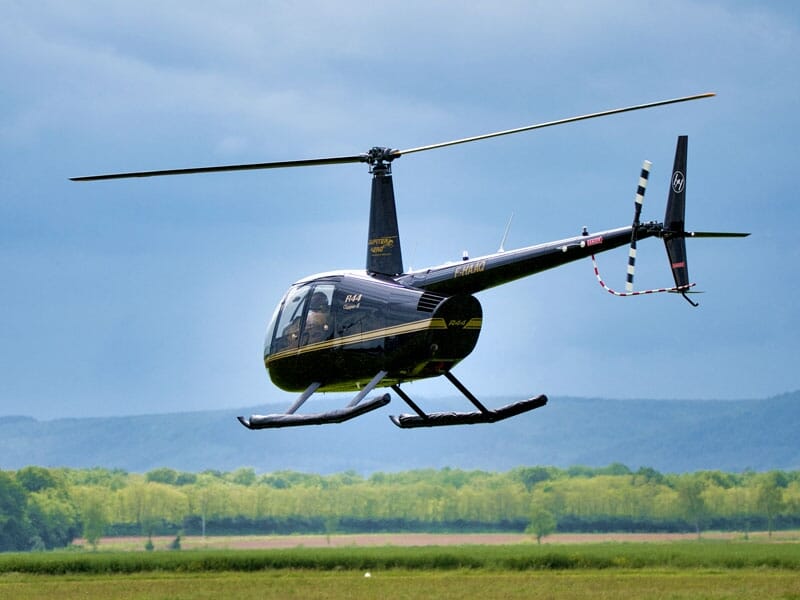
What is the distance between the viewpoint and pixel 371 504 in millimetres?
118875

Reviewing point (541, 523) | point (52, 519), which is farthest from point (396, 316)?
point (52, 519)

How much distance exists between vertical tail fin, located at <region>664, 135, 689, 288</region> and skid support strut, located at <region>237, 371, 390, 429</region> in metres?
5.92

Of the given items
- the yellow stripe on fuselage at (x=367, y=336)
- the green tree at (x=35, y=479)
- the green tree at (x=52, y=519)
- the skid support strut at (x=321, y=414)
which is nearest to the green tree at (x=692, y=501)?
the green tree at (x=52, y=519)

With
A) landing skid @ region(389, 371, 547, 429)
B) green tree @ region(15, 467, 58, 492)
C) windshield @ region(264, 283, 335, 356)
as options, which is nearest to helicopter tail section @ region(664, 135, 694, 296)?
landing skid @ region(389, 371, 547, 429)

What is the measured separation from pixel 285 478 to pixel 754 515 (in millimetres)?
44445

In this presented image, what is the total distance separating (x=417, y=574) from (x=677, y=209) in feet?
134

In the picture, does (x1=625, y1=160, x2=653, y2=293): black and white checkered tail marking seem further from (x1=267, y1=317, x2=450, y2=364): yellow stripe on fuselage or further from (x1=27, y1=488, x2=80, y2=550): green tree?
(x1=27, y1=488, x2=80, y2=550): green tree

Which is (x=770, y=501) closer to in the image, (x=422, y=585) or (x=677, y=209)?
(x=422, y=585)

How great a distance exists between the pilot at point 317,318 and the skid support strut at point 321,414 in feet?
3.32

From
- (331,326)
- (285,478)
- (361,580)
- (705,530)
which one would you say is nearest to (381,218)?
(331,326)

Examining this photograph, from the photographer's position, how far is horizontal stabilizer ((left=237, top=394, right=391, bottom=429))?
84.4 feet

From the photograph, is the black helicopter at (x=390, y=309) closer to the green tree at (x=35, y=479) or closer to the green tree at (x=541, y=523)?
the green tree at (x=541, y=523)

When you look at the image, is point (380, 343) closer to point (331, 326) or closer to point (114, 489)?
point (331, 326)

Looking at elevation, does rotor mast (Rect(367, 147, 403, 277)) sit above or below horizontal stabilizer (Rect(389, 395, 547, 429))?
above
